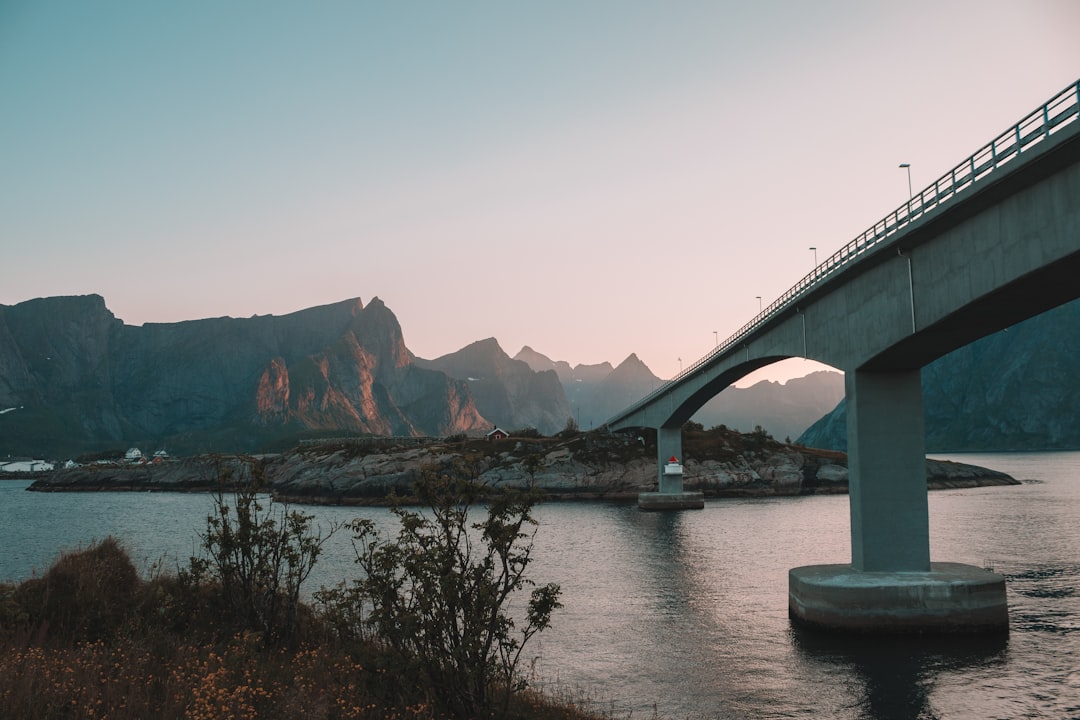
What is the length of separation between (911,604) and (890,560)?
2738 millimetres

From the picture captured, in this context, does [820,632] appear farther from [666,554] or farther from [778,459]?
[778,459]

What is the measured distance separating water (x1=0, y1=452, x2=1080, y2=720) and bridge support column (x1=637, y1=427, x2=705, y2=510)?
12811 millimetres

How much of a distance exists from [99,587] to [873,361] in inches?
1125

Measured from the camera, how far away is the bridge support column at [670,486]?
8762 cm

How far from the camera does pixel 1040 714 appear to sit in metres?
20.1

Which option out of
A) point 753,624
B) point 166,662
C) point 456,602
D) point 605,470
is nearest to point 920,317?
point 753,624

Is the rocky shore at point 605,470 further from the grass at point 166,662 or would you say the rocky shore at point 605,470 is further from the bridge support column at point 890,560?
the grass at point 166,662

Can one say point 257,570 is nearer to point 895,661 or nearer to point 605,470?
point 895,661

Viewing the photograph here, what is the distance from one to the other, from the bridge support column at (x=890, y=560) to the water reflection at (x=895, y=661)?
66cm

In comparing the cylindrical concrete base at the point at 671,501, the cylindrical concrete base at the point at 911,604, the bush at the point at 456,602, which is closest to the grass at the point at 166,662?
the bush at the point at 456,602

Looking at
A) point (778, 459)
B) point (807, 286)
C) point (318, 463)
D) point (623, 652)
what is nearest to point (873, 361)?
point (807, 286)

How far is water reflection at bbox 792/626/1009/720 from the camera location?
2125 cm

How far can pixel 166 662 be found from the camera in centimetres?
1388

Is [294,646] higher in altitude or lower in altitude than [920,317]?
lower
